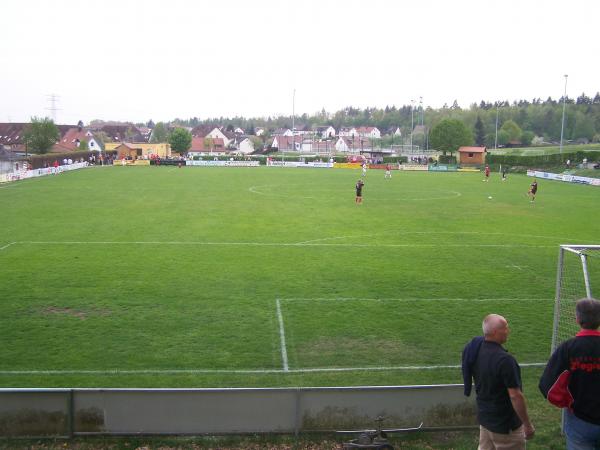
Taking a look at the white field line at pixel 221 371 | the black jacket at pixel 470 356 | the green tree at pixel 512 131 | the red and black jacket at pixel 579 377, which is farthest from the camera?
the green tree at pixel 512 131

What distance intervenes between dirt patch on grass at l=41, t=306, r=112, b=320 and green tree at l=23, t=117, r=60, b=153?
70732 millimetres

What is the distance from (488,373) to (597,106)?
189294 millimetres

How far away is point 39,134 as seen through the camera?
3036 inches

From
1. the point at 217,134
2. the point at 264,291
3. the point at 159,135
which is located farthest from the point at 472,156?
the point at 217,134

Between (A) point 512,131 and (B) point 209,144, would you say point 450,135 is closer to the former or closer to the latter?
(A) point 512,131

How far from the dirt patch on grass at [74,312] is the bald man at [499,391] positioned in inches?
403

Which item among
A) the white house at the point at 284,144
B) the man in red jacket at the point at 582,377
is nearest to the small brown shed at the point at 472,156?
the white house at the point at 284,144

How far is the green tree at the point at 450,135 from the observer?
10131 centimetres

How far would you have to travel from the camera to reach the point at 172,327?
42.0ft

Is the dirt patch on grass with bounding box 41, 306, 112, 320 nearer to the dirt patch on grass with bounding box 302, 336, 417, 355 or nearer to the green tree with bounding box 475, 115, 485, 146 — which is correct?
the dirt patch on grass with bounding box 302, 336, 417, 355

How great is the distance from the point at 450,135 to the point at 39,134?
66606 millimetres

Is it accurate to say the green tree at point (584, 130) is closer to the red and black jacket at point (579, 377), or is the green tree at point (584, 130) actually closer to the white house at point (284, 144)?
the white house at point (284, 144)

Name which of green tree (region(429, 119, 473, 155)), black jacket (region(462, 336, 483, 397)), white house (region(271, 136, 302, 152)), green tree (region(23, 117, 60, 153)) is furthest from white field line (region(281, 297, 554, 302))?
white house (region(271, 136, 302, 152))

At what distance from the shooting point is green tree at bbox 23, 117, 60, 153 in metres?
76.9
